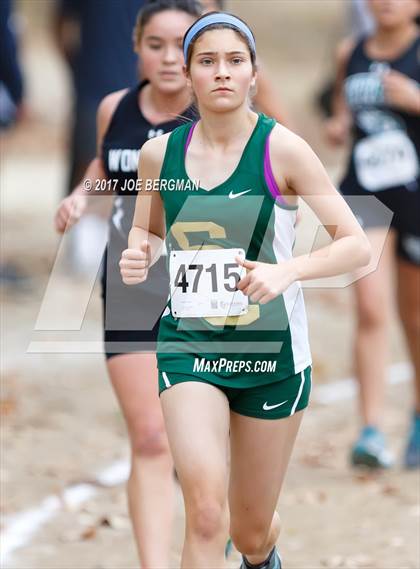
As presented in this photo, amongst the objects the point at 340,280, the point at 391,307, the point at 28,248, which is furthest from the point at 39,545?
the point at 28,248

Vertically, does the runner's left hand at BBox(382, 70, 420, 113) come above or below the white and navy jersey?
above

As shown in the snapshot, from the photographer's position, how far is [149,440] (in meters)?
4.64

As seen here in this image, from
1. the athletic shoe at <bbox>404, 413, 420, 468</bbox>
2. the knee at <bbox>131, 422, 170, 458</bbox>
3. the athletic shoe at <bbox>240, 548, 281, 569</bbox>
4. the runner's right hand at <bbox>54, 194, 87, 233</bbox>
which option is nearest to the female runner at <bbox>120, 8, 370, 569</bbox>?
the athletic shoe at <bbox>240, 548, 281, 569</bbox>

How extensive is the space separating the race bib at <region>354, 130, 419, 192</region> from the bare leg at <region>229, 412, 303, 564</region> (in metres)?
2.51

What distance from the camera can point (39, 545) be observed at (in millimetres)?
5348

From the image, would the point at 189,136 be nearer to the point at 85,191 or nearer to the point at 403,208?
the point at 85,191

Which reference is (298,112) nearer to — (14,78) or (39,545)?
(14,78)

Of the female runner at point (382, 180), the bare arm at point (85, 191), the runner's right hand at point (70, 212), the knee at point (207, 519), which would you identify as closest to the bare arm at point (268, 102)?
the female runner at point (382, 180)

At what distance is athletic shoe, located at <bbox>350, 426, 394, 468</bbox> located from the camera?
634 centimetres

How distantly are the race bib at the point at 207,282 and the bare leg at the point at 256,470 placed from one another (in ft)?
1.12

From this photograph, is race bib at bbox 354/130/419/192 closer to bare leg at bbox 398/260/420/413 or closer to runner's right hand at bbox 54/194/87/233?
bare leg at bbox 398/260/420/413

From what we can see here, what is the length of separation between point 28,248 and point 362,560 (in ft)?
20.9

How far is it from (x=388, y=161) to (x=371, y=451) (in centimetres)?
137

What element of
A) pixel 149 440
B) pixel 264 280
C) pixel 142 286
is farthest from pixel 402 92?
pixel 264 280
